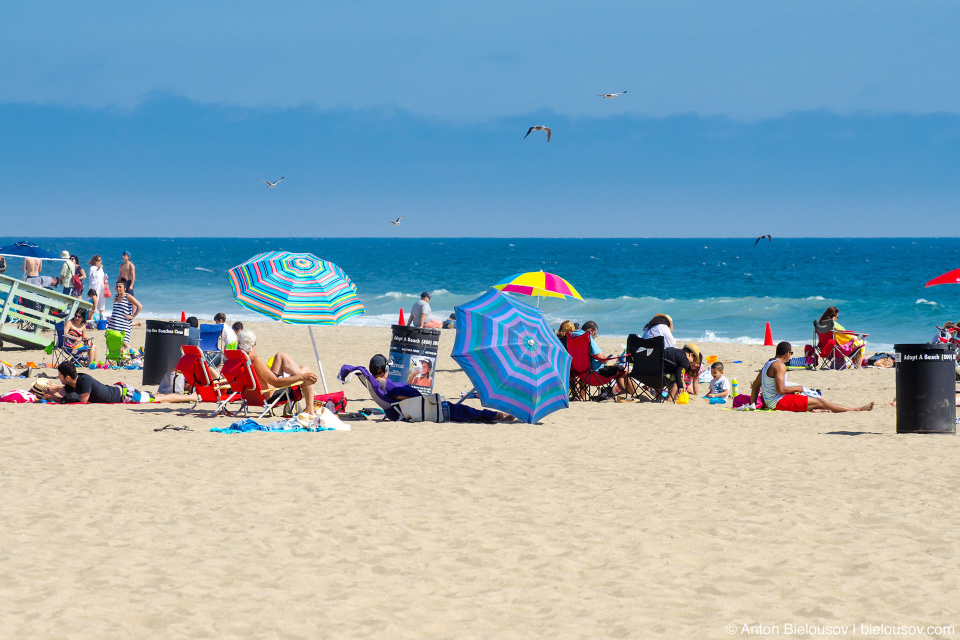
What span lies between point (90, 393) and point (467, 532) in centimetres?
616

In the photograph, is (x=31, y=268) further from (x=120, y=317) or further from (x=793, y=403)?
(x=793, y=403)

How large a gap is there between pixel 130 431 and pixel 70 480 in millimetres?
1996

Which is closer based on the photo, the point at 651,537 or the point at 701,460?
the point at 651,537

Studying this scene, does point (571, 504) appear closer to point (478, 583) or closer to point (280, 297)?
point (478, 583)

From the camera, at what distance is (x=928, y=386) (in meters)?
8.16

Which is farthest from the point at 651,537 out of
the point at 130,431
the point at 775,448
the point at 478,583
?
the point at 130,431

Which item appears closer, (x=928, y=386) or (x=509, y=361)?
(x=928, y=386)

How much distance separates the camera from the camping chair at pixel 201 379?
9.03 metres

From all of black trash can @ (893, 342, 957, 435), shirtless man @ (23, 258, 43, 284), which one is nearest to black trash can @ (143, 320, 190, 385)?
black trash can @ (893, 342, 957, 435)

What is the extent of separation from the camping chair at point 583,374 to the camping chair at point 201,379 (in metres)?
3.82

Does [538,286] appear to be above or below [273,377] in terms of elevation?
above

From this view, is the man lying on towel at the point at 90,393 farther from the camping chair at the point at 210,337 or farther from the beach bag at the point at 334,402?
the camping chair at the point at 210,337

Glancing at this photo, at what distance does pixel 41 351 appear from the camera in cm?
1591

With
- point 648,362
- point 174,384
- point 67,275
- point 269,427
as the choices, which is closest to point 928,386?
point 648,362
